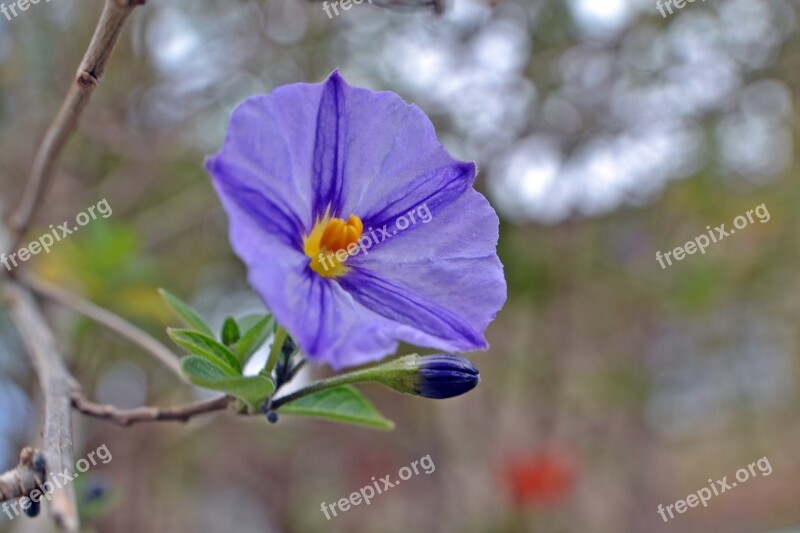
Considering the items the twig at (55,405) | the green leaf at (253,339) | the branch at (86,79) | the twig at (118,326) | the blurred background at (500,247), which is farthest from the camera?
the blurred background at (500,247)

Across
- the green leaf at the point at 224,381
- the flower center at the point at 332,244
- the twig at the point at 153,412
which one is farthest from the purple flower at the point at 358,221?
the twig at the point at 153,412

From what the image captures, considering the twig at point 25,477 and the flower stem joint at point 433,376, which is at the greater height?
the twig at point 25,477

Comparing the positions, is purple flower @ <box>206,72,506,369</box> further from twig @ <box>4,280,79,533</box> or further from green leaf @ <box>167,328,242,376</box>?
twig @ <box>4,280,79,533</box>

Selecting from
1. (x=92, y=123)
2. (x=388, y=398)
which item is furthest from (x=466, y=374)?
(x=388, y=398)

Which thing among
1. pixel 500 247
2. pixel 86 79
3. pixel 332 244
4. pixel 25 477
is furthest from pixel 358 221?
pixel 500 247

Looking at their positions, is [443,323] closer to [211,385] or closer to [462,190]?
[462,190]

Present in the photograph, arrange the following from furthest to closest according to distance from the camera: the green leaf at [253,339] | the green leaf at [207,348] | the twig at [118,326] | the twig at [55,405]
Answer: the twig at [118,326] < the green leaf at [253,339] < the green leaf at [207,348] < the twig at [55,405]

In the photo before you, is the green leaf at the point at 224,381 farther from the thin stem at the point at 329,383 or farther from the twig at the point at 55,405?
the twig at the point at 55,405

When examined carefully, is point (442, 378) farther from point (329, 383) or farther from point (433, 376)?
point (329, 383)
